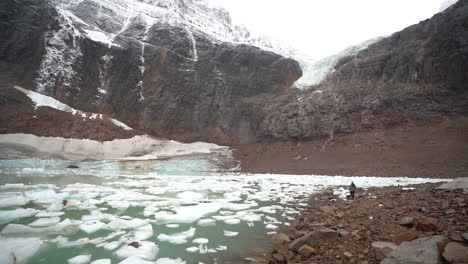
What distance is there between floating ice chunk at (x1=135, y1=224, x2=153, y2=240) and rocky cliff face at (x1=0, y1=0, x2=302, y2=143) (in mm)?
35653

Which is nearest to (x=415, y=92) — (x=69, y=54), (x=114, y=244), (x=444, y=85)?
(x=444, y=85)

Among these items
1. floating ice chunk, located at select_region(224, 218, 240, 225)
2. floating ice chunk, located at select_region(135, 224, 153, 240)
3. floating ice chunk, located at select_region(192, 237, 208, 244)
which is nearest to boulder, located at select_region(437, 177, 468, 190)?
floating ice chunk, located at select_region(224, 218, 240, 225)

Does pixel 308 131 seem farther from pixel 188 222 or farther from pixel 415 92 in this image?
Result: pixel 188 222

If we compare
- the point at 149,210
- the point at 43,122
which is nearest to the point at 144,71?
the point at 43,122

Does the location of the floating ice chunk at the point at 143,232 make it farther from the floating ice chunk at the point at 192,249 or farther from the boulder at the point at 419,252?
the boulder at the point at 419,252

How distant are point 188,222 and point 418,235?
4925 mm

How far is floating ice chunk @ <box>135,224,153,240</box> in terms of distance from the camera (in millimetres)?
5183

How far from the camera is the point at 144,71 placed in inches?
1897

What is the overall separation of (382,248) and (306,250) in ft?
3.70

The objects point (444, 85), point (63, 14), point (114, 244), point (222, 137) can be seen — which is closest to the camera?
point (114, 244)

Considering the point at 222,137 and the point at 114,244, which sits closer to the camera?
the point at 114,244

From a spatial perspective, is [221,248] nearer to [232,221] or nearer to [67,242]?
[232,221]

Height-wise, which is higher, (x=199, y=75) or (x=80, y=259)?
(x=199, y=75)

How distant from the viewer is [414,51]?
31375 millimetres
